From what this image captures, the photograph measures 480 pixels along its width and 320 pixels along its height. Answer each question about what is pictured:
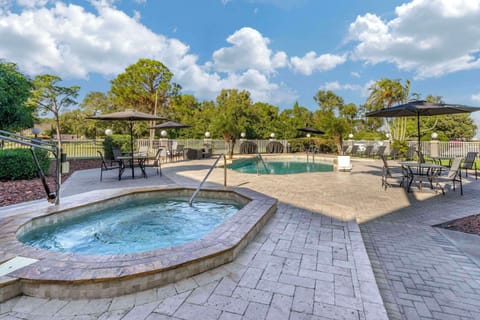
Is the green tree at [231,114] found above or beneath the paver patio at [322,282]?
above

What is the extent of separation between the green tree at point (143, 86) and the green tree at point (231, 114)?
5713 millimetres

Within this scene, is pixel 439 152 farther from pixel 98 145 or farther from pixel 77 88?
pixel 77 88

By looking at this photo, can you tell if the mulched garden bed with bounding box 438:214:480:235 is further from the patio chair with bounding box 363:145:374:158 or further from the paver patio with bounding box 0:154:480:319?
the patio chair with bounding box 363:145:374:158

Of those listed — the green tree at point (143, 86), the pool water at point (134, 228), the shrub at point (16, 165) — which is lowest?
the pool water at point (134, 228)

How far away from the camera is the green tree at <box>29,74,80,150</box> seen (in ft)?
57.3

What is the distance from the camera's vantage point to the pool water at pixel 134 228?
123 inches

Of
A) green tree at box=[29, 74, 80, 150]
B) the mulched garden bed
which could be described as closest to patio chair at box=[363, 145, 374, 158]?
the mulched garden bed

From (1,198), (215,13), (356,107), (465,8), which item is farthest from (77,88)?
(356,107)

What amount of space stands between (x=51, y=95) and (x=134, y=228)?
65.6 ft

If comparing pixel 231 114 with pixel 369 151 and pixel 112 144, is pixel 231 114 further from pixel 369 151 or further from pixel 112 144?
pixel 369 151

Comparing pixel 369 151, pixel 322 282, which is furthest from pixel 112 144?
pixel 369 151

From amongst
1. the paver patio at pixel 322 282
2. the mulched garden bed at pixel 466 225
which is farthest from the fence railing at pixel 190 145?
the mulched garden bed at pixel 466 225

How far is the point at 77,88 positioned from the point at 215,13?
39.5 ft

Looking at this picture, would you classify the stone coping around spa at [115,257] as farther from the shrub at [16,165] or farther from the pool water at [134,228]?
the shrub at [16,165]
